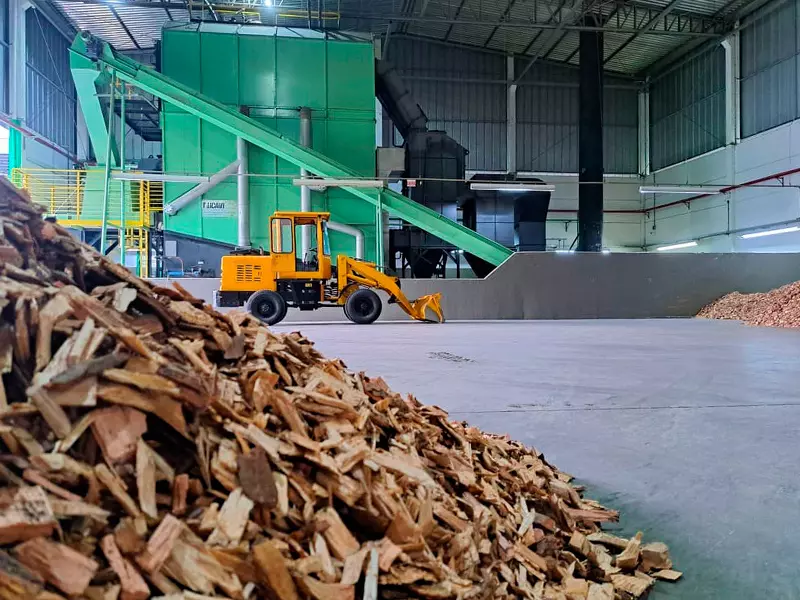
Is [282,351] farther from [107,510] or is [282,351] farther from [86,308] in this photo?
[107,510]

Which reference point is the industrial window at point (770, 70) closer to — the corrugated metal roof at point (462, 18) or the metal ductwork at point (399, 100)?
the corrugated metal roof at point (462, 18)

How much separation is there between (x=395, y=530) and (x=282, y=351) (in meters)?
0.85

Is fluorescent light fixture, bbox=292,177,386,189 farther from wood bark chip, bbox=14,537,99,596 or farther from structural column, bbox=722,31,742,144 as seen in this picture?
structural column, bbox=722,31,742,144

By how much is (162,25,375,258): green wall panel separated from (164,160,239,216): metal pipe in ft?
0.54

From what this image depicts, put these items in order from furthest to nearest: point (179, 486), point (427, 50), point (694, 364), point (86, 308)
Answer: point (427, 50) → point (694, 364) → point (86, 308) → point (179, 486)

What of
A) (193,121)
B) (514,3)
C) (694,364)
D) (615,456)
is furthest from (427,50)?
(615,456)

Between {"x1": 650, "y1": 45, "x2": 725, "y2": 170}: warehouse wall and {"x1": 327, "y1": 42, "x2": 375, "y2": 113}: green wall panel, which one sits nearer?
{"x1": 327, "y1": 42, "x2": 375, "y2": 113}: green wall panel

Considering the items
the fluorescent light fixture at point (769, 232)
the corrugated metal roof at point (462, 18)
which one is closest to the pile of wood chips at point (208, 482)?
the corrugated metal roof at point (462, 18)

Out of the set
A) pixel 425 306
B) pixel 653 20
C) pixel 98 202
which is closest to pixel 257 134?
pixel 98 202

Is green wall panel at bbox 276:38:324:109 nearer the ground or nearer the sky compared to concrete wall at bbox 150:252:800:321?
nearer the sky

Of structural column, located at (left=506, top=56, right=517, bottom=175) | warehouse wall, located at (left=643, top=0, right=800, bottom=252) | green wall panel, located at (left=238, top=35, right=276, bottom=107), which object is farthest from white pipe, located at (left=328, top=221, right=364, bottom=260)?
warehouse wall, located at (left=643, top=0, right=800, bottom=252)

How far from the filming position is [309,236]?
1416cm

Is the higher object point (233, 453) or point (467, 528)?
point (233, 453)

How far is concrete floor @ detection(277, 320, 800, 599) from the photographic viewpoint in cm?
167
